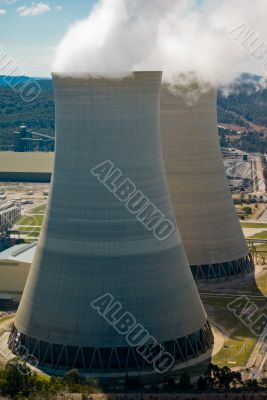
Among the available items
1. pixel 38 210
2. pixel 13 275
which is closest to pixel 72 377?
pixel 13 275

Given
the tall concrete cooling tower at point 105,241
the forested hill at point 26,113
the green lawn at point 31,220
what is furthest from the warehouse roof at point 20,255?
the forested hill at point 26,113

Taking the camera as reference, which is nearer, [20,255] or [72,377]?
[72,377]

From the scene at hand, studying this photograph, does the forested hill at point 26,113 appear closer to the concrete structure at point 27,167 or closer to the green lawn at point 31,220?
the concrete structure at point 27,167

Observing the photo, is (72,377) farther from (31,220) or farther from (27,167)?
(27,167)

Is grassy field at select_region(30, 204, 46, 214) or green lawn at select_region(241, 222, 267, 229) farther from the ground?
grassy field at select_region(30, 204, 46, 214)

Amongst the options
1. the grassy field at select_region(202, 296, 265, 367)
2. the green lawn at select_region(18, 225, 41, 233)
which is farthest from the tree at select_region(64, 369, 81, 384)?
the green lawn at select_region(18, 225, 41, 233)

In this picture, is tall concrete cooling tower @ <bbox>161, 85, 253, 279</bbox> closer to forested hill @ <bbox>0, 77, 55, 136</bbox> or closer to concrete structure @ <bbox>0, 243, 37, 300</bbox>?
concrete structure @ <bbox>0, 243, 37, 300</bbox>
